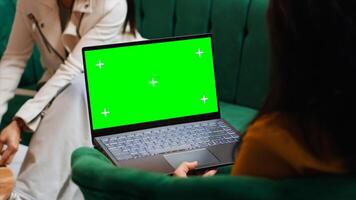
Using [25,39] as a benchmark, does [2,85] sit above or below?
below

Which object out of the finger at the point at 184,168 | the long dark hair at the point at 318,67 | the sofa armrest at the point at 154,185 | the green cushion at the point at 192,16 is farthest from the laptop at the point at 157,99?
the green cushion at the point at 192,16

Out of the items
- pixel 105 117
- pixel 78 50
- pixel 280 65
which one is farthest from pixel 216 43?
pixel 280 65

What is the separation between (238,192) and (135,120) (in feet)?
2.30

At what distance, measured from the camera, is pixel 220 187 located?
0.81 metres

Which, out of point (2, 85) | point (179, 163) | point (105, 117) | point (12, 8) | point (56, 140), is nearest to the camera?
point (179, 163)

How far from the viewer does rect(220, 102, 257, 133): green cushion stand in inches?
82.4

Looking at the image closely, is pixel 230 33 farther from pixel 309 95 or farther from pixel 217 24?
pixel 309 95

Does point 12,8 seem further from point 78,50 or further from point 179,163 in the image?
point 179,163

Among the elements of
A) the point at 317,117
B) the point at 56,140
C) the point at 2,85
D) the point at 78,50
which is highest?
the point at 317,117

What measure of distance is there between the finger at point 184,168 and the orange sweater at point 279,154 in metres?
0.35

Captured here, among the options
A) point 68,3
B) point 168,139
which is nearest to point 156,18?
point 68,3

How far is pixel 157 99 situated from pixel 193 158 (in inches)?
8.3

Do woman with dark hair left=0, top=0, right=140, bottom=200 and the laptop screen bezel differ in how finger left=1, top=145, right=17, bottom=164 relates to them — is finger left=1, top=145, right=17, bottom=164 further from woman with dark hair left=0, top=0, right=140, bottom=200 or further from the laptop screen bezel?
the laptop screen bezel

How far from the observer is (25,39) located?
1.98m
